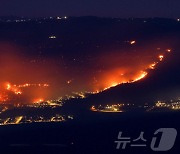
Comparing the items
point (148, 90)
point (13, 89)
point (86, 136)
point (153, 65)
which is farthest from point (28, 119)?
point (153, 65)

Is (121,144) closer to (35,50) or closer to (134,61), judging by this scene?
(134,61)

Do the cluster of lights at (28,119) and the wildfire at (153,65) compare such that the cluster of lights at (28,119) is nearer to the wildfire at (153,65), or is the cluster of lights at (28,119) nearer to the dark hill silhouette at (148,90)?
the dark hill silhouette at (148,90)

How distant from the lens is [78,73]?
1244 inches

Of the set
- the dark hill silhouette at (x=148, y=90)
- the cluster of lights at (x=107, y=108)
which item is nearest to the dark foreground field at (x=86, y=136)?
the cluster of lights at (x=107, y=108)

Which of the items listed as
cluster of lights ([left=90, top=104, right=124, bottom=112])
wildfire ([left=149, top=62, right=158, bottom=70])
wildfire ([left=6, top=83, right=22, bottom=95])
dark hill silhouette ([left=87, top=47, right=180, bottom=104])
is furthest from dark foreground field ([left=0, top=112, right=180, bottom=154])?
wildfire ([left=149, top=62, right=158, bottom=70])

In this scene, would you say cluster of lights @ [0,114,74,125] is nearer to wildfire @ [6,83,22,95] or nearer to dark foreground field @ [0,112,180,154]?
dark foreground field @ [0,112,180,154]

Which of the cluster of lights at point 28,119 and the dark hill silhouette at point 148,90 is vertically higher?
the dark hill silhouette at point 148,90

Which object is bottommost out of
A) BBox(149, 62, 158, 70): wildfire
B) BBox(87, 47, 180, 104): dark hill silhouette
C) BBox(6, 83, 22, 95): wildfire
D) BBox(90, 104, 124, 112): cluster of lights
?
BBox(90, 104, 124, 112): cluster of lights

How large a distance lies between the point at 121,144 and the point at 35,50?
105 ft

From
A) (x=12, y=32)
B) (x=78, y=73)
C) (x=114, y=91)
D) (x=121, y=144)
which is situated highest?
(x=12, y=32)

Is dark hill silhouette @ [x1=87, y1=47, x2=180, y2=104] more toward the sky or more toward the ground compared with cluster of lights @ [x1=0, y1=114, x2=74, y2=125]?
more toward the sky

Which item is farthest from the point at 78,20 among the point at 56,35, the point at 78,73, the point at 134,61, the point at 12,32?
the point at 78,73

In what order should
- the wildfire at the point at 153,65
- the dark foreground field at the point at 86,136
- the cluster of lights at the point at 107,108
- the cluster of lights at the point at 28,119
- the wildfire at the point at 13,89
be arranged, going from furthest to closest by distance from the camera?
1. the wildfire at the point at 153,65
2. the wildfire at the point at 13,89
3. the cluster of lights at the point at 107,108
4. the cluster of lights at the point at 28,119
5. the dark foreground field at the point at 86,136

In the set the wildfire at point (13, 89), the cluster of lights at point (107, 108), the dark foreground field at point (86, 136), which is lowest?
the dark foreground field at point (86, 136)
